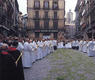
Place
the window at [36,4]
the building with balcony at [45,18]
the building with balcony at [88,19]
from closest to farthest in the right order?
the building with balcony at [88,19] → the building with balcony at [45,18] → the window at [36,4]

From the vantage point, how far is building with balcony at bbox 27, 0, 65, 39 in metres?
47.2

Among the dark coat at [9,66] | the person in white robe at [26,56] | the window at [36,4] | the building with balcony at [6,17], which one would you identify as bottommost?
the person in white robe at [26,56]

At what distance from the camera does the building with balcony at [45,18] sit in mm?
47188

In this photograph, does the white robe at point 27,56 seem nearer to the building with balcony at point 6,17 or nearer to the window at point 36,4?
the building with balcony at point 6,17

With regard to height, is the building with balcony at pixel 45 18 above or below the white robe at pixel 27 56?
above

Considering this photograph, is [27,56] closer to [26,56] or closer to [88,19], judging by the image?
[26,56]

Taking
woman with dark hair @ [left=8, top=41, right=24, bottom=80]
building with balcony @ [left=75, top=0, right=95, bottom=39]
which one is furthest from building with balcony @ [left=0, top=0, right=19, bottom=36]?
woman with dark hair @ [left=8, top=41, right=24, bottom=80]

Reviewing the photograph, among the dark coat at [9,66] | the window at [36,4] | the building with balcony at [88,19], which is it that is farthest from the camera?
the window at [36,4]

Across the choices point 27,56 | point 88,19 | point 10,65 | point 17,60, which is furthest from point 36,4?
point 10,65

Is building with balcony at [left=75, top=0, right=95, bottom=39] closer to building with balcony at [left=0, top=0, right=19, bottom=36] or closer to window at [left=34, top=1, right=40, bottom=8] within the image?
window at [left=34, top=1, right=40, bottom=8]

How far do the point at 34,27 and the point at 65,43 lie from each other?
18618 mm

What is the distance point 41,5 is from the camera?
47.9 metres

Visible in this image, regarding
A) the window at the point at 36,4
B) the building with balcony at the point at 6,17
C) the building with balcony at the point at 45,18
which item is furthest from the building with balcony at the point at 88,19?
the building with balcony at the point at 6,17

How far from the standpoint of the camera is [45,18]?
47.5 m
